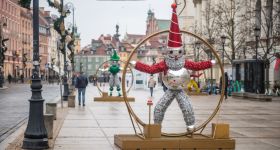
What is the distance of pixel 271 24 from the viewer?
149 feet

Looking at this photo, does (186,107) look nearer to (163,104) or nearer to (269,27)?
(163,104)

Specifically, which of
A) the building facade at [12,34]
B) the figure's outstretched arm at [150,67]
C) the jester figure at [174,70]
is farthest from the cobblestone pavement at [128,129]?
the building facade at [12,34]

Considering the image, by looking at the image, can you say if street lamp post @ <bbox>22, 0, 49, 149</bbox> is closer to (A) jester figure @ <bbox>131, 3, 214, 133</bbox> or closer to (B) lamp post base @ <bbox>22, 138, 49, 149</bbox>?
(B) lamp post base @ <bbox>22, 138, 49, 149</bbox>

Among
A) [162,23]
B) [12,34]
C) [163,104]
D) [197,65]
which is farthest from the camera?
[162,23]

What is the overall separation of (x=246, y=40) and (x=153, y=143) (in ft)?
152

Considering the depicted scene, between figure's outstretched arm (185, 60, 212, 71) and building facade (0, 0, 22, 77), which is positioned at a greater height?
building facade (0, 0, 22, 77)

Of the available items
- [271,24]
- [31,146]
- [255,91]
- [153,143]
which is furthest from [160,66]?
[271,24]

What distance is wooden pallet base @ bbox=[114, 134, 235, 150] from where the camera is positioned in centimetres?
1267

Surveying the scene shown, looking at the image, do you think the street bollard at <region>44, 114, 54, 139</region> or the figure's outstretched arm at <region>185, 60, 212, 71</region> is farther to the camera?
the street bollard at <region>44, 114, 54, 139</region>

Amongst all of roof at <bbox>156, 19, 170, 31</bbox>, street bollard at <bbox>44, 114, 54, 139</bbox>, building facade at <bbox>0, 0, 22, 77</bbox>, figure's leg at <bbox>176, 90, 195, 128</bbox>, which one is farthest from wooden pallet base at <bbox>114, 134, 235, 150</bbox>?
roof at <bbox>156, 19, 170, 31</bbox>

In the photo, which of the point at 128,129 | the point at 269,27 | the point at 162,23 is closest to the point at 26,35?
the point at 162,23

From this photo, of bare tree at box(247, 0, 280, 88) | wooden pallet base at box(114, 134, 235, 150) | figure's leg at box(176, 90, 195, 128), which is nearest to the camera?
wooden pallet base at box(114, 134, 235, 150)

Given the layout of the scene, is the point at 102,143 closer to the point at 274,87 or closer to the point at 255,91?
the point at 255,91

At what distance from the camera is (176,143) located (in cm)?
1280
